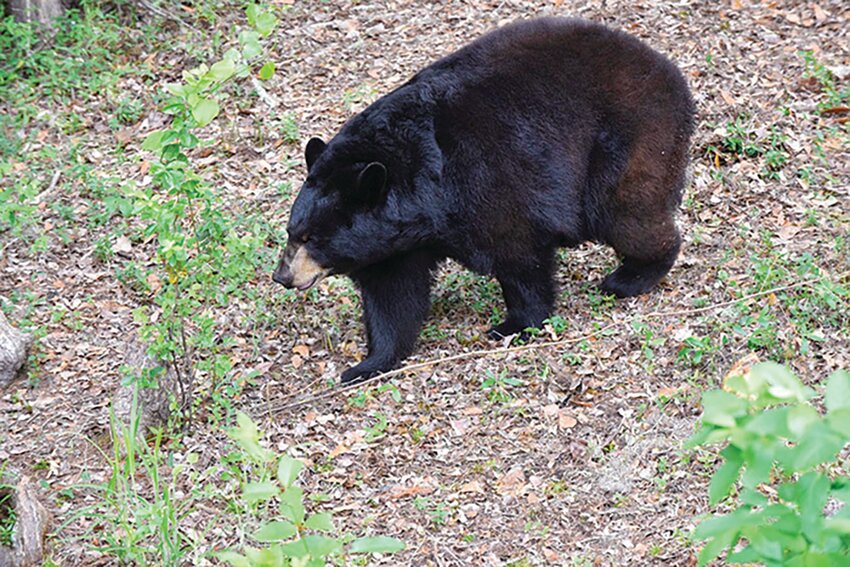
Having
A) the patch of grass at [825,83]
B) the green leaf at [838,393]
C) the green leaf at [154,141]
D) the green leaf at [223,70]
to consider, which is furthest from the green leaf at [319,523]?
the patch of grass at [825,83]

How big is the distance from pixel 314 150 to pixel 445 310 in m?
1.38

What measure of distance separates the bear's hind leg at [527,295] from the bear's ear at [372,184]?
86cm

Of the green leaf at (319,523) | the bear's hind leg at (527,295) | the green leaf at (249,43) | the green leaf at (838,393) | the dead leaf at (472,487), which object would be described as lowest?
the dead leaf at (472,487)

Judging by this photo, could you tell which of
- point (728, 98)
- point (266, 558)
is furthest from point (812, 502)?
point (728, 98)

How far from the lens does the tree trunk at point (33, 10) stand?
9711 millimetres

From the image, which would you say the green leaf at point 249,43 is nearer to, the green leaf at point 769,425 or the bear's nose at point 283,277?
the bear's nose at point 283,277

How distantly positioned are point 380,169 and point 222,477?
1.86 m

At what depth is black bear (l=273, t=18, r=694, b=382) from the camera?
6.02 meters

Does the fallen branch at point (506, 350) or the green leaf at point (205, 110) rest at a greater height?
the green leaf at point (205, 110)

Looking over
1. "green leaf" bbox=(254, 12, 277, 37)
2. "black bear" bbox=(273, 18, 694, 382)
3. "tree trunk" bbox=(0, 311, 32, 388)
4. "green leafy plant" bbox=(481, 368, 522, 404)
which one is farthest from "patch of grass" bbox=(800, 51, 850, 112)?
"tree trunk" bbox=(0, 311, 32, 388)

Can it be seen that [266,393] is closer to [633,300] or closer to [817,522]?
[633,300]

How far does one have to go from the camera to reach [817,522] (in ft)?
6.62

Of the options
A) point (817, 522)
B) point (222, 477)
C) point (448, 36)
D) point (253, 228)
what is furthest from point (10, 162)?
point (817, 522)

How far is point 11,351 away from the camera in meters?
6.29
